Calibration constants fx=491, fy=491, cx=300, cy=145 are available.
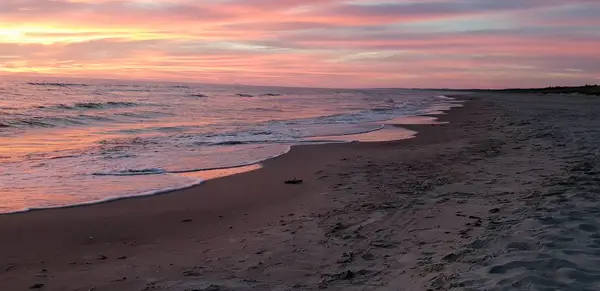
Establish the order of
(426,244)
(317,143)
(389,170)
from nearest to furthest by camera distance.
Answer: (426,244) → (389,170) → (317,143)

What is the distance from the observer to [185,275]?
454 cm

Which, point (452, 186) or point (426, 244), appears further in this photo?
point (452, 186)

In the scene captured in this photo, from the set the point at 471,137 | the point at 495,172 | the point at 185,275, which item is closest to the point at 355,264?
the point at 185,275

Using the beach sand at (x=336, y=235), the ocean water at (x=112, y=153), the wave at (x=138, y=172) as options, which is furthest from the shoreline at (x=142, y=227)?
the wave at (x=138, y=172)

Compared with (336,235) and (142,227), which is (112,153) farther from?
(336,235)

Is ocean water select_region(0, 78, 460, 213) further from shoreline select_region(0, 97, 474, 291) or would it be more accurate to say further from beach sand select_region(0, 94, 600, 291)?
beach sand select_region(0, 94, 600, 291)

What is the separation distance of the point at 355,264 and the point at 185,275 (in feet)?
5.18

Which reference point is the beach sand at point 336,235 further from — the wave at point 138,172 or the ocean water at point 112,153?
the wave at point 138,172

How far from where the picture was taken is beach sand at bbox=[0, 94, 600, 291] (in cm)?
417

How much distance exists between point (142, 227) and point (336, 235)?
8.13ft

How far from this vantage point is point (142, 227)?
619 centimetres

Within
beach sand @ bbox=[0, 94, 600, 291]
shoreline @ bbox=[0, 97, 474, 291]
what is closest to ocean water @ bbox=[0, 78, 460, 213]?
shoreline @ bbox=[0, 97, 474, 291]

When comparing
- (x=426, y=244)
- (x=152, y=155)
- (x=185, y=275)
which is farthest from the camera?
(x=152, y=155)

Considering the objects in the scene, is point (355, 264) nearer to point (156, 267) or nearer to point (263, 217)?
point (156, 267)
